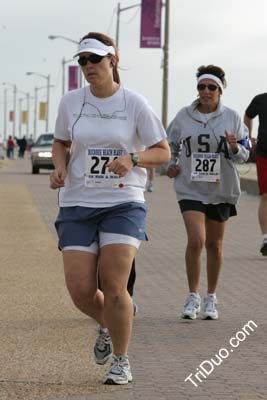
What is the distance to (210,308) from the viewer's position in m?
9.92

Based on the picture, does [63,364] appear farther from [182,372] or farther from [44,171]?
[44,171]

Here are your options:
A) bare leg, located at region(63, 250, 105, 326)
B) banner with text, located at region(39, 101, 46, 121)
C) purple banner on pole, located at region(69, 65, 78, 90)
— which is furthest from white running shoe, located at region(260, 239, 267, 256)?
banner with text, located at region(39, 101, 46, 121)

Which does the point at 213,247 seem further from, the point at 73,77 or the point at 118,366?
the point at 73,77

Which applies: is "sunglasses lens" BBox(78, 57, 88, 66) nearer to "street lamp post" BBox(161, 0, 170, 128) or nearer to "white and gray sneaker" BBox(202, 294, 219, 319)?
A: "white and gray sneaker" BBox(202, 294, 219, 319)

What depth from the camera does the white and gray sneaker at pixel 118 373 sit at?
718 cm

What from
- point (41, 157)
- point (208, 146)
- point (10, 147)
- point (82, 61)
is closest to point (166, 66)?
point (41, 157)

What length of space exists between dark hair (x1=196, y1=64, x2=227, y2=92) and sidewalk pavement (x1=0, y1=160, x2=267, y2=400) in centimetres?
178

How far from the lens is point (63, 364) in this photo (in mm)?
7820

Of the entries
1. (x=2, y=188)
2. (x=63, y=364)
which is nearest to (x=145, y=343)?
(x=63, y=364)

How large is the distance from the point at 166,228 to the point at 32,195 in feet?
36.4

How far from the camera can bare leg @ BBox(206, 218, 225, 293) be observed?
9.97m

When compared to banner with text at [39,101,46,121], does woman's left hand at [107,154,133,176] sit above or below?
above

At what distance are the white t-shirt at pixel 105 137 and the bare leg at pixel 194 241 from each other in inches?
96.3

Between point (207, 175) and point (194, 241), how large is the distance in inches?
19.3
